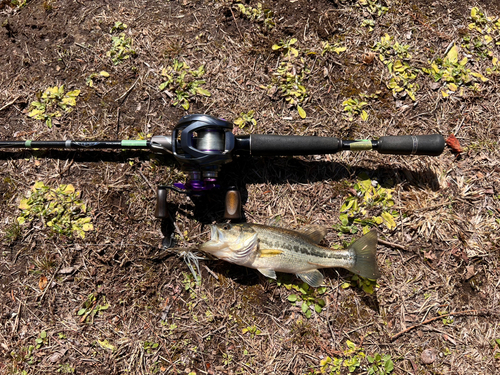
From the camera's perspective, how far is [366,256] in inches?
130

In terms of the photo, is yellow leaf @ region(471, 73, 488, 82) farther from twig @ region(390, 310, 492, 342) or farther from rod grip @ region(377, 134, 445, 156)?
twig @ region(390, 310, 492, 342)

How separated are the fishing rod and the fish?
0.82ft

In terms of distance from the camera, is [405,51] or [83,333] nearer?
[83,333]

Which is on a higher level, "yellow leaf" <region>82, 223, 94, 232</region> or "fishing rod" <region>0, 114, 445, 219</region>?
"fishing rod" <region>0, 114, 445, 219</region>

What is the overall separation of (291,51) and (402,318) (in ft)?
10.8

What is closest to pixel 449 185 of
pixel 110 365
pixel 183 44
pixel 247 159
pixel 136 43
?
pixel 247 159

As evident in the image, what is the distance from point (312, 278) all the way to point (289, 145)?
1.41 metres

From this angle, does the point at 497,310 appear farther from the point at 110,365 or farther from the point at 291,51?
the point at 110,365

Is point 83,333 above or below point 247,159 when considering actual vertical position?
below

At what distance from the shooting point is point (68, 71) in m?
3.81

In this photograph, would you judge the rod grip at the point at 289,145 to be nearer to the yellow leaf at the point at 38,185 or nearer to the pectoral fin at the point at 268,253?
the pectoral fin at the point at 268,253

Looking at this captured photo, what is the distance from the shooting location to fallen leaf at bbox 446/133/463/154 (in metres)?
3.73

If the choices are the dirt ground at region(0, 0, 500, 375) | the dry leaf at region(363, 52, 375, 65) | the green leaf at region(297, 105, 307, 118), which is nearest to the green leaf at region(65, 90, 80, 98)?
the dirt ground at region(0, 0, 500, 375)

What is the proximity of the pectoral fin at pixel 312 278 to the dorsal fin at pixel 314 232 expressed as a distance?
343mm
